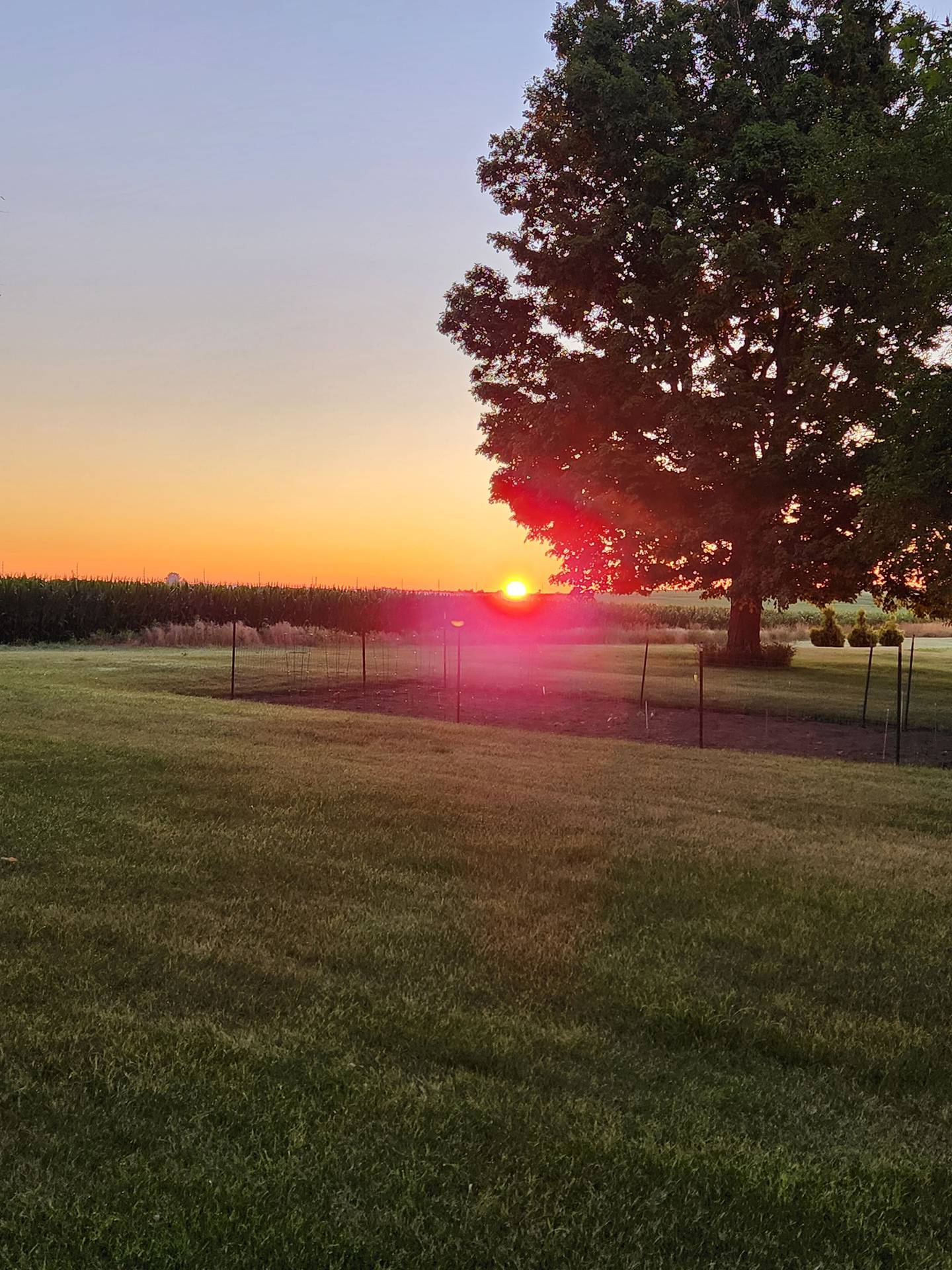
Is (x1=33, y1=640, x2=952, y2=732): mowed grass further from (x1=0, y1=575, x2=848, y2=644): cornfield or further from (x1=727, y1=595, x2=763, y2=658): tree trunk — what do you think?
(x1=0, y1=575, x2=848, y2=644): cornfield

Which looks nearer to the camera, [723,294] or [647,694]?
[647,694]

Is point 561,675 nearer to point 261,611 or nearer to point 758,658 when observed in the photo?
point 758,658

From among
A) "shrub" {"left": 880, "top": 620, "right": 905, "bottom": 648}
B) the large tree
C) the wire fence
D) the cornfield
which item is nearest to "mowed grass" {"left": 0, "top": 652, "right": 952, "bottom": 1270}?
the wire fence

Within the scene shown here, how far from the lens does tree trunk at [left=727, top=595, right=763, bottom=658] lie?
2673cm

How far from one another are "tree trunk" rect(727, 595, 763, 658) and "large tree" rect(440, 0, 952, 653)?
9 centimetres

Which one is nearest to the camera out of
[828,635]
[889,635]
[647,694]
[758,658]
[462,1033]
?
[462,1033]

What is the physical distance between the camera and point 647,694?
1989 cm

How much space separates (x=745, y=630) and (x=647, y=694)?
27.9 ft

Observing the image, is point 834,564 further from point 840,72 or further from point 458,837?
point 458,837

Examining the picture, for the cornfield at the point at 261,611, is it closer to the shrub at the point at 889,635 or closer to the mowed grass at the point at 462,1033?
the shrub at the point at 889,635

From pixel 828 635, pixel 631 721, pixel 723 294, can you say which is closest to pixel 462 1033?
pixel 631 721

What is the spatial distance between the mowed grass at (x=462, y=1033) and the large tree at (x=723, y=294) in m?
16.2

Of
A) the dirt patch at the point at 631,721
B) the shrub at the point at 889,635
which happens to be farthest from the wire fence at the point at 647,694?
the shrub at the point at 889,635

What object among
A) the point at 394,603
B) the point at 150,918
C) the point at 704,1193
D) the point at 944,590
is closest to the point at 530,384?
the point at 944,590
